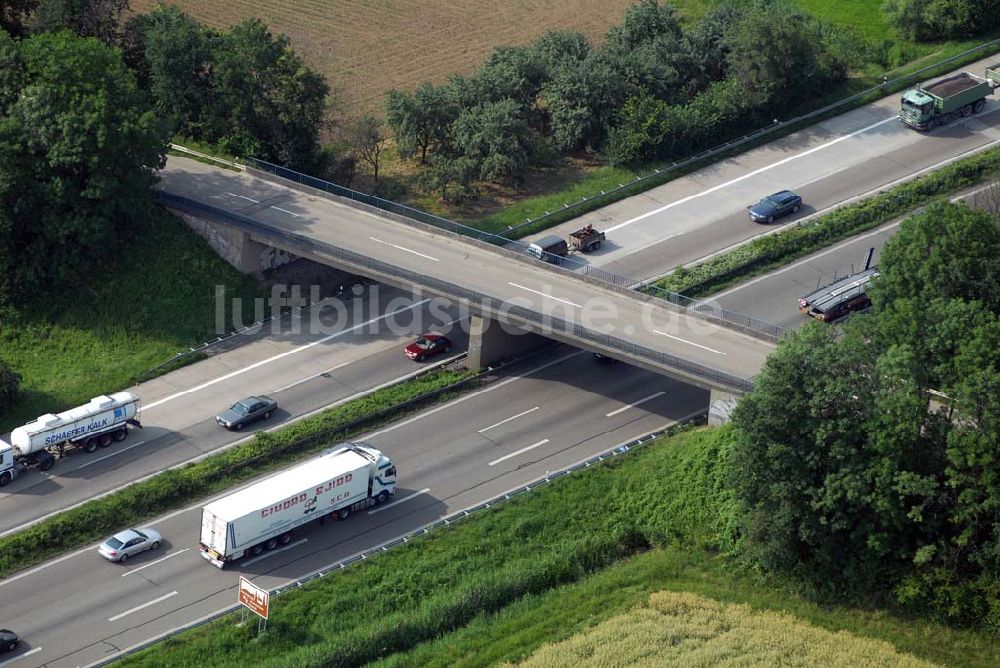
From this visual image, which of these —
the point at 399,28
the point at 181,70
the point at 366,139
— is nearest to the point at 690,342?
the point at 366,139

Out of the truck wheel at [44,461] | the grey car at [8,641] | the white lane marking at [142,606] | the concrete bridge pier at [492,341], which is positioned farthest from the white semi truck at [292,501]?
the concrete bridge pier at [492,341]

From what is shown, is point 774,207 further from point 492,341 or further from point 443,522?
point 443,522

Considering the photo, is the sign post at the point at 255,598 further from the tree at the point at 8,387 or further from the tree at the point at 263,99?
the tree at the point at 263,99

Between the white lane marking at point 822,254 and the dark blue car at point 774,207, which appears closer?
the white lane marking at point 822,254

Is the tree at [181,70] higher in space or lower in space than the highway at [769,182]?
higher

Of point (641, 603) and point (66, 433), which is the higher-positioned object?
point (66, 433)

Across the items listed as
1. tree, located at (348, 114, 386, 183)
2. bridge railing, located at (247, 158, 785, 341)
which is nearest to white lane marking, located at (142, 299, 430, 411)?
bridge railing, located at (247, 158, 785, 341)

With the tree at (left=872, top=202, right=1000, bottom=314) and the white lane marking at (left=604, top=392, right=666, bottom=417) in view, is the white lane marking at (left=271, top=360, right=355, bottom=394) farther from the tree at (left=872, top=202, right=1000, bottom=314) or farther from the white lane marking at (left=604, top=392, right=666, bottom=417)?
the tree at (left=872, top=202, right=1000, bottom=314)
